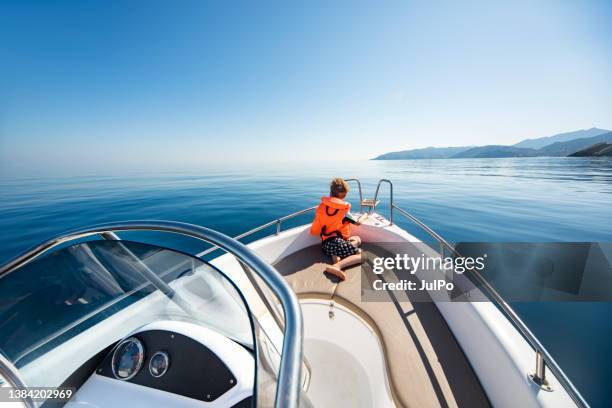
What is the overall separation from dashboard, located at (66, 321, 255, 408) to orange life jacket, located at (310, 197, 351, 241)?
6.59 ft

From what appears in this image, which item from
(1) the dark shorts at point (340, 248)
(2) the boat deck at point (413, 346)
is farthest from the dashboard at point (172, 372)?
(1) the dark shorts at point (340, 248)

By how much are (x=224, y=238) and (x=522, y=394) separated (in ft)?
5.87

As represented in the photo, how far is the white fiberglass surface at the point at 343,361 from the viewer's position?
1476 mm

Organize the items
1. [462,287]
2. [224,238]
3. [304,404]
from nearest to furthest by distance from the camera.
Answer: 1. [304,404]
2. [224,238]
3. [462,287]

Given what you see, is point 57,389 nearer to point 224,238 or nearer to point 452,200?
point 224,238

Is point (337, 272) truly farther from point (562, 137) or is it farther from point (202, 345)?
point (562, 137)

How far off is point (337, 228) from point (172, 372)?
7.42 ft

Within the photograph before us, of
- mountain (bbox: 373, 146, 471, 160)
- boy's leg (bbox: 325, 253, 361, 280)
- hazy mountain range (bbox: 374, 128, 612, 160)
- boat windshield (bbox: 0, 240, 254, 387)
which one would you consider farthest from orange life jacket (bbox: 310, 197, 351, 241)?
mountain (bbox: 373, 146, 471, 160)

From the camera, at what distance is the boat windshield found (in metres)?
1.03

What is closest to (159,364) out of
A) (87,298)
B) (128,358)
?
(128,358)

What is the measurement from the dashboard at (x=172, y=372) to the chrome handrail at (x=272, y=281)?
17.8 inches

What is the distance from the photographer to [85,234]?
99 centimetres

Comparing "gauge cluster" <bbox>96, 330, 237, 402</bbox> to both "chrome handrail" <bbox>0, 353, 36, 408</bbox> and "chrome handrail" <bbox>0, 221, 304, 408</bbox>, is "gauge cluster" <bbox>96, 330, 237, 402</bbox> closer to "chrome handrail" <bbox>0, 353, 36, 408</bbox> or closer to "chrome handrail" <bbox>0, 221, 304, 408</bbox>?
"chrome handrail" <bbox>0, 353, 36, 408</bbox>

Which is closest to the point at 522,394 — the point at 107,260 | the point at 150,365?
the point at 150,365
